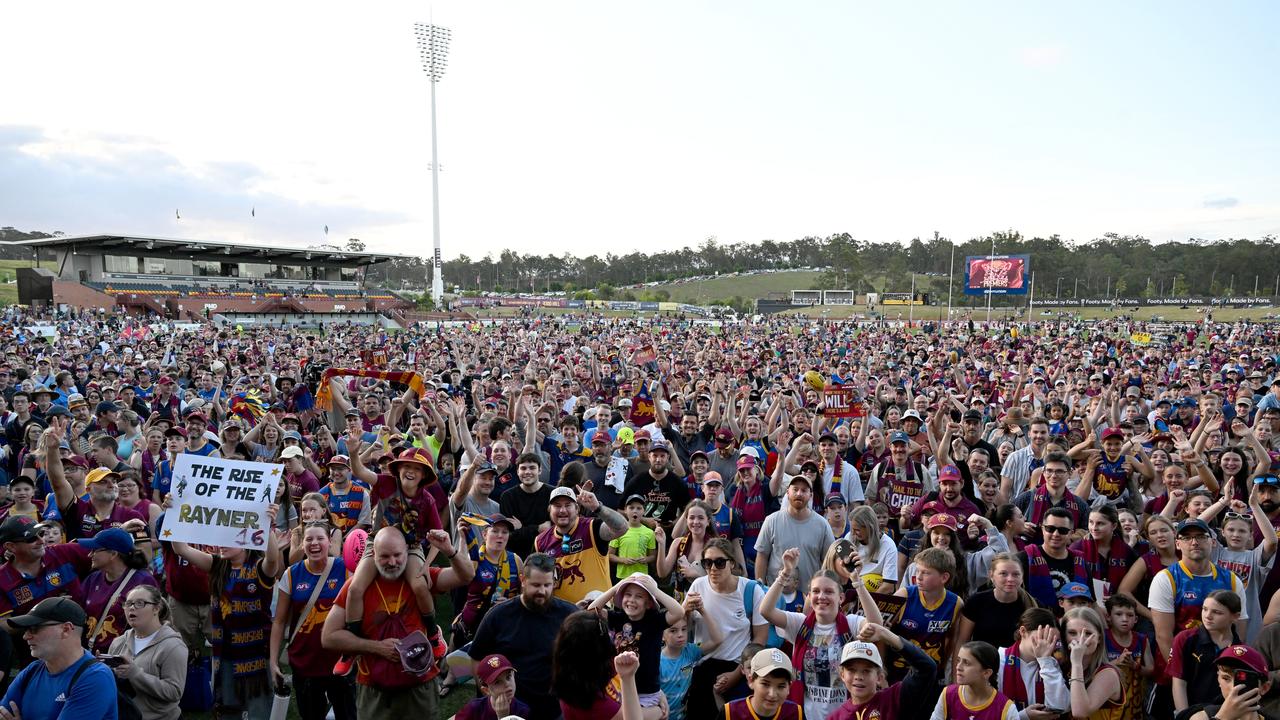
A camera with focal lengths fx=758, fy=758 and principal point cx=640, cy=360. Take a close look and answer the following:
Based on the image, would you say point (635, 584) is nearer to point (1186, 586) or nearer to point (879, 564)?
point (879, 564)

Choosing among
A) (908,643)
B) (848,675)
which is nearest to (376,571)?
(848,675)

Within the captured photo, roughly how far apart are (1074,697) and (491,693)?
9.05 feet

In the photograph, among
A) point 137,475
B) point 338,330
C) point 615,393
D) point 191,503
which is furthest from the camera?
A: point 338,330

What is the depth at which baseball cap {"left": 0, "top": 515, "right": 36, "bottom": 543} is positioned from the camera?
4.63 metres

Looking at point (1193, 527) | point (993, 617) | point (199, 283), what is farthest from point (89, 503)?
point (199, 283)

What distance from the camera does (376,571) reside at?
3.72 m

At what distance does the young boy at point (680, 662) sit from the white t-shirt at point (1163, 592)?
102 inches

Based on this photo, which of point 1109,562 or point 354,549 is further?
point 1109,562

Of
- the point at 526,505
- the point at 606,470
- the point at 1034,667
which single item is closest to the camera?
the point at 1034,667

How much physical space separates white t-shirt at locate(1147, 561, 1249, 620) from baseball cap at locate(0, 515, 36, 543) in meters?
6.80

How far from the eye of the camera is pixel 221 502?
4957 mm

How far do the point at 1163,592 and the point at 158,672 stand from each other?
5.68 meters

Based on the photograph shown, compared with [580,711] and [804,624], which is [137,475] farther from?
[804,624]

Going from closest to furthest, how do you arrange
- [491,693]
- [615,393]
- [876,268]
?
[491,693] < [615,393] < [876,268]
